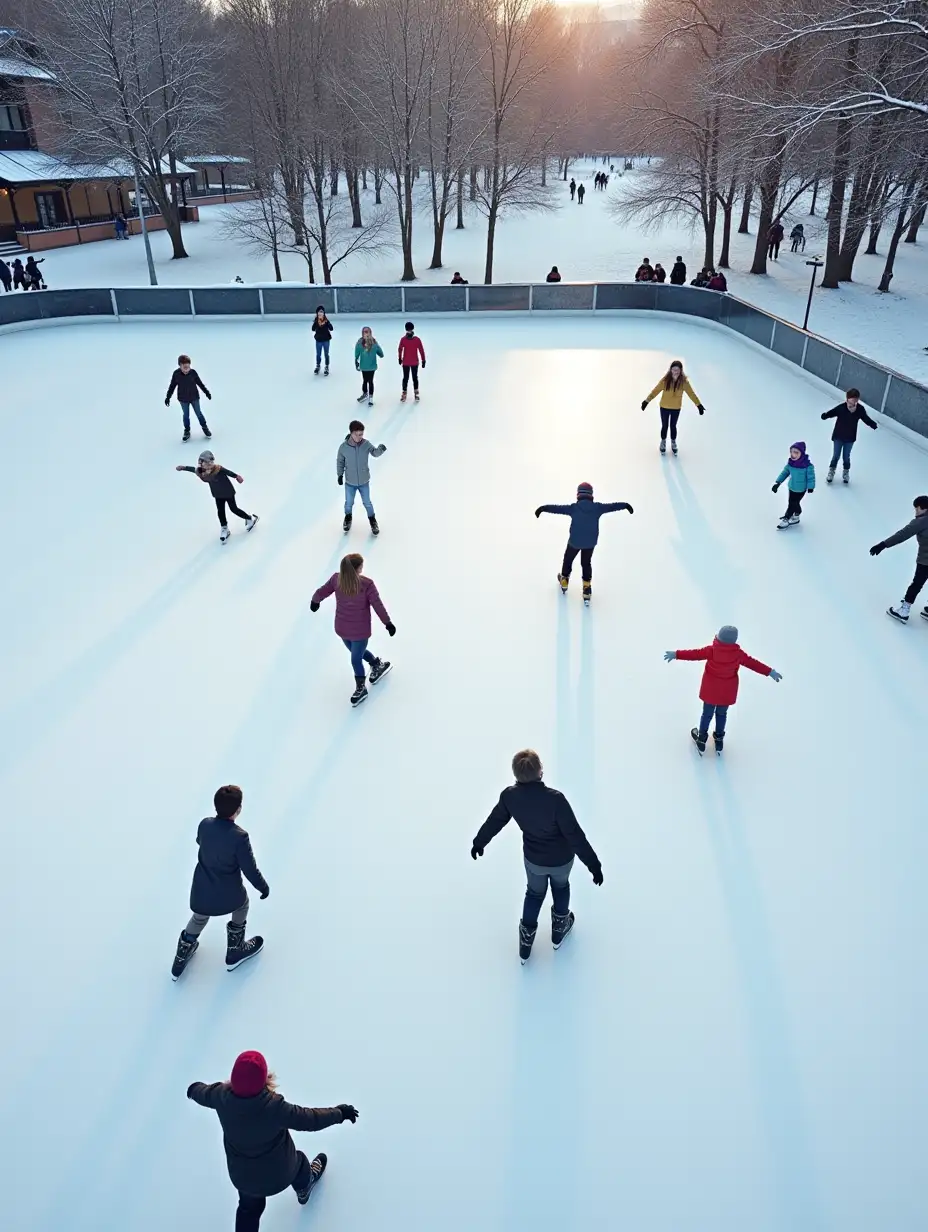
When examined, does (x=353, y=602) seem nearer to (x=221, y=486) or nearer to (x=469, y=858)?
(x=469, y=858)

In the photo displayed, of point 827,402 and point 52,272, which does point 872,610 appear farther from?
point 52,272

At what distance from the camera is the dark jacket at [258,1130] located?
2.70 metres

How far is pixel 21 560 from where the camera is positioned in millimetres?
8531

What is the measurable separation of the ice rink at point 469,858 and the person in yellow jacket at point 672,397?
3.61 ft

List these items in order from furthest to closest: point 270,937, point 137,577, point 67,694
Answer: point 137,577
point 67,694
point 270,937

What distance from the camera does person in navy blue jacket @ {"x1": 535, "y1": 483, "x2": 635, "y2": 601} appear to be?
22.8 feet

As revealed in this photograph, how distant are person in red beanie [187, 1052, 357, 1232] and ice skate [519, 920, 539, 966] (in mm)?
1396

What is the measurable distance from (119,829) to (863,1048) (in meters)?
4.31

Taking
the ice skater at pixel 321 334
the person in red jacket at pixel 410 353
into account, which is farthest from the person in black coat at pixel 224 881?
the ice skater at pixel 321 334

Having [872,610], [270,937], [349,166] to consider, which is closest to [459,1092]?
[270,937]

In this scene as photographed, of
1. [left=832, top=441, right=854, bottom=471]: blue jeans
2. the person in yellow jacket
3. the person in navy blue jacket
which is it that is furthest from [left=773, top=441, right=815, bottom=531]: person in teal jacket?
the person in navy blue jacket

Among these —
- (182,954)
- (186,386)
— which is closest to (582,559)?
(182,954)

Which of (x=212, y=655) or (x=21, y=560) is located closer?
(x=212, y=655)

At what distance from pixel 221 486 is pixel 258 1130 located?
6.52 meters
